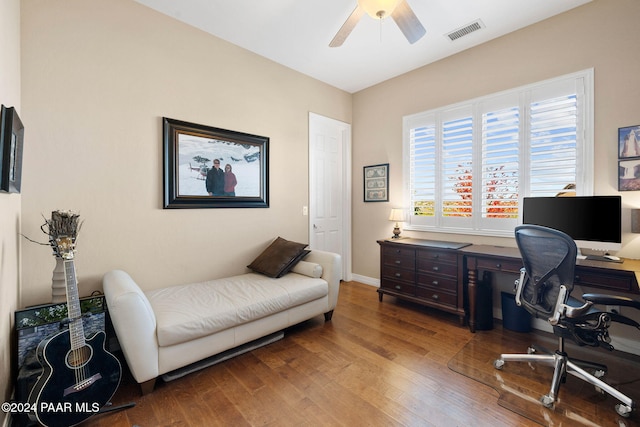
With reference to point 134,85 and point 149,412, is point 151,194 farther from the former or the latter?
point 149,412

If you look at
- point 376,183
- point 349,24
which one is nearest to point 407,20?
point 349,24

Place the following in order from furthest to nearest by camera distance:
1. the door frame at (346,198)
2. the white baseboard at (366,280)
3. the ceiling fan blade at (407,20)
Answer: the door frame at (346,198) → the white baseboard at (366,280) → the ceiling fan blade at (407,20)

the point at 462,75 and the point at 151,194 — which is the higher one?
the point at 462,75

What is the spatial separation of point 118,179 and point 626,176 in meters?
4.31

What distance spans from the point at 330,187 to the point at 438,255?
188 centimetres

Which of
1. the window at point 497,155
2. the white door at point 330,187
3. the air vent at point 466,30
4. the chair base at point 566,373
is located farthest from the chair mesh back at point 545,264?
the white door at point 330,187

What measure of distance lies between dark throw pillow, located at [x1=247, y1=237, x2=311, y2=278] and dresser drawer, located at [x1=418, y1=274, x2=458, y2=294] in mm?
1361

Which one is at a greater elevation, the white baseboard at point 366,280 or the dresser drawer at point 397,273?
the dresser drawer at point 397,273

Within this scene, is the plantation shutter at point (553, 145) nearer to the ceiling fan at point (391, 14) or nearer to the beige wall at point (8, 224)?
the ceiling fan at point (391, 14)

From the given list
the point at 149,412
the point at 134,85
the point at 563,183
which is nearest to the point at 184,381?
the point at 149,412

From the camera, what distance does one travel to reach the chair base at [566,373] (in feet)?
5.46

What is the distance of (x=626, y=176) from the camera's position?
2377 millimetres

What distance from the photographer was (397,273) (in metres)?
3.49

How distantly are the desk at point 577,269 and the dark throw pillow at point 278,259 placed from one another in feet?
5.62
